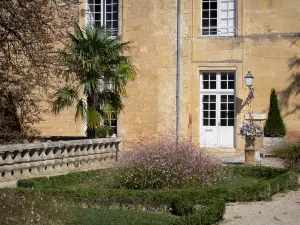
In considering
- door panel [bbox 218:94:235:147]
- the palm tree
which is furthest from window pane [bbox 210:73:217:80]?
the palm tree

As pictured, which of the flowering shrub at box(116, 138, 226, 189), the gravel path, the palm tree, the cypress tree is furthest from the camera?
the cypress tree

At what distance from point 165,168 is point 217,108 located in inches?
410

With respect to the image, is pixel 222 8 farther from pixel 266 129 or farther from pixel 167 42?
→ pixel 266 129

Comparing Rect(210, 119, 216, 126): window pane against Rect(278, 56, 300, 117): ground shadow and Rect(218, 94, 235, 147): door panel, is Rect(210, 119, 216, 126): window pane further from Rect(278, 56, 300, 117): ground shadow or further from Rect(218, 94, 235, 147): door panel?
Rect(278, 56, 300, 117): ground shadow

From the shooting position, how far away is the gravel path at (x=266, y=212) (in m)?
8.57

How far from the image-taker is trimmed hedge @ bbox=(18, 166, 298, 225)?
827 cm

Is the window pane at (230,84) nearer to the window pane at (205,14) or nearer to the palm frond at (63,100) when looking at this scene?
the window pane at (205,14)

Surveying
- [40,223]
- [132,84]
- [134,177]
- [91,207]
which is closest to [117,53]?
[132,84]

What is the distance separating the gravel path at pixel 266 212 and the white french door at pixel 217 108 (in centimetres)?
1038

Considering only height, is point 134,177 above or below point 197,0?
below

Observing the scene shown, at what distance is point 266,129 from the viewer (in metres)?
20.1

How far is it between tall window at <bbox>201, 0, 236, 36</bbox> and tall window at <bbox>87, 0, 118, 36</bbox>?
126 inches

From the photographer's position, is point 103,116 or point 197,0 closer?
point 103,116

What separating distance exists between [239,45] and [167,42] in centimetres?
251
